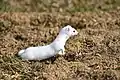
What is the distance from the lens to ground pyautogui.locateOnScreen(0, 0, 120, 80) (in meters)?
4.26

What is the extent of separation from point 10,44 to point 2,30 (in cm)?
45

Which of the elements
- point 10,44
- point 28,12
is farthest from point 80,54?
point 28,12

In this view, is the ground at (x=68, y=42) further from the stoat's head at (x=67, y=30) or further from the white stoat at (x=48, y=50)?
the stoat's head at (x=67, y=30)

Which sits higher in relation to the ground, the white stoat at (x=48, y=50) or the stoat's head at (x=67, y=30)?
the stoat's head at (x=67, y=30)

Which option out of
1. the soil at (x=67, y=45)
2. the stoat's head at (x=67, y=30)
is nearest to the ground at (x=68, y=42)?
the soil at (x=67, y=45)

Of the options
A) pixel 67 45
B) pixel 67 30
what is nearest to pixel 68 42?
pixel 67 45

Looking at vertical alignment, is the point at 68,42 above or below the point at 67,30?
below

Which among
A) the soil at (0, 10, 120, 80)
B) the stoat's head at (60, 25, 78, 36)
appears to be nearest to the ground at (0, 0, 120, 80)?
the soil at (0, 10, 120, 80)

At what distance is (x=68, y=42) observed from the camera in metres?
4.82

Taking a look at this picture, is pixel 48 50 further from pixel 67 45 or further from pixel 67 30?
pixel 67 45

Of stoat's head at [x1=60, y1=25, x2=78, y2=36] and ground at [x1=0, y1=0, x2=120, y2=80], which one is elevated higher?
stoat's head at [x1=60, y1=25, x2=78, y2=36]

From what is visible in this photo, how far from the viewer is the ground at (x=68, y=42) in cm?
426

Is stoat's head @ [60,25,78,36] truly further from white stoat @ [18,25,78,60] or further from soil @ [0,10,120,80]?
soil @ [0,10,120,80]

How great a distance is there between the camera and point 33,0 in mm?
6480
